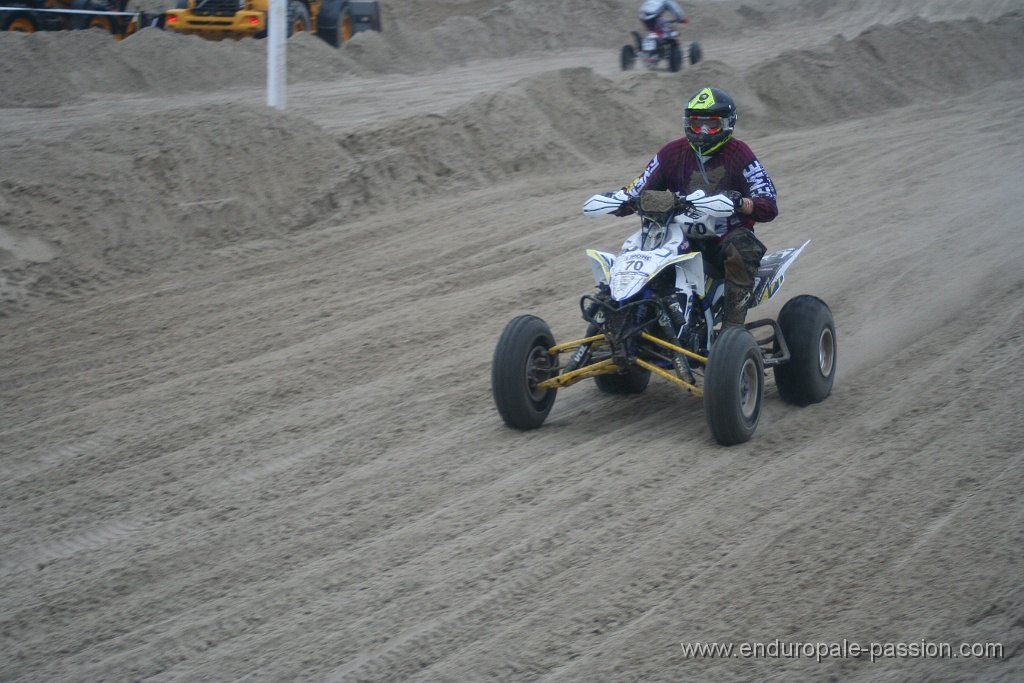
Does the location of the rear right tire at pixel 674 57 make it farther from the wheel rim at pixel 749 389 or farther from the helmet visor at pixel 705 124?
the wheel rim at pixel 749 389

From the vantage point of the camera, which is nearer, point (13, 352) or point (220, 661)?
point (220, 661)

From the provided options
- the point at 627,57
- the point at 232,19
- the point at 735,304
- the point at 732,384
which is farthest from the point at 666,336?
the point at 627,57

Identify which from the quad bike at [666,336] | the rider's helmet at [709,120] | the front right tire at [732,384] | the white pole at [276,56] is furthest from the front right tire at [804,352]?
the white pole at [276,56]

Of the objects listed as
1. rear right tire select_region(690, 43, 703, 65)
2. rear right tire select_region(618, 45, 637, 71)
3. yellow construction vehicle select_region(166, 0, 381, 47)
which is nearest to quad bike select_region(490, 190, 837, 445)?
rear right tire select_region(690, 43, 703, 65)

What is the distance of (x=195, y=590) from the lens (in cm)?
479

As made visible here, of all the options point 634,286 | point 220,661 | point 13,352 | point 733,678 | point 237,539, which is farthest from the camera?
point 13,352

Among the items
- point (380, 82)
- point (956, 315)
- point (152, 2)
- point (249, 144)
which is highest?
point (152, 2)

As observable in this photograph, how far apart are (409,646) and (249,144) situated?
912cm

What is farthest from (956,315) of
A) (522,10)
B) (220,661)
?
(522,10)

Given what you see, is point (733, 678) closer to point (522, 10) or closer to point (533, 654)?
point (533, 654)

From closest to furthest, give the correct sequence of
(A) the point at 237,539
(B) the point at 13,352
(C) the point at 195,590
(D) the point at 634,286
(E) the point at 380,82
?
(C) the point at 195,590
(A) the point at 237,539
(D) the point at 634,286
(B) the point at 13,352
(E) the point at 380,82

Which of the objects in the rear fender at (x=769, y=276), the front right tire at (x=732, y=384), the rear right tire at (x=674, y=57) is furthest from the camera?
the rear right tire at (x=674, y=57)

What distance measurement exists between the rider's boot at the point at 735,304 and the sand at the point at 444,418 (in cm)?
71

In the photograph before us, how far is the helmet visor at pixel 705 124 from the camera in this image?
6605 millimetres
